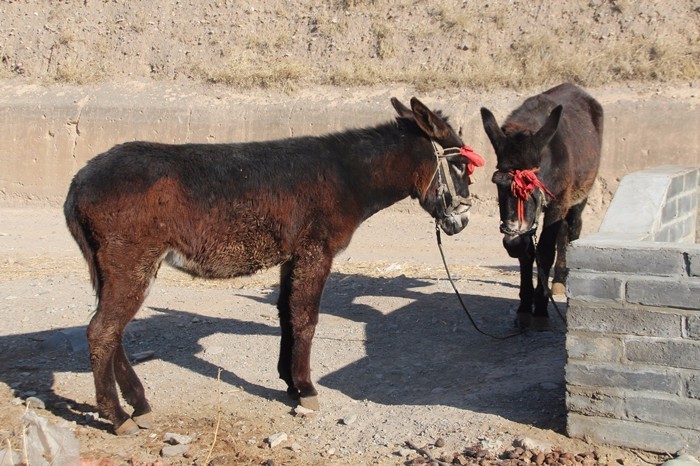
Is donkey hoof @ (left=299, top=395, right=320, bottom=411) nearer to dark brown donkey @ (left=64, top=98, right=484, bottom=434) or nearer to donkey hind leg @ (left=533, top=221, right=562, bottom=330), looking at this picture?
dark brown donkey @ (left=64, top=98, right=484, bottom=434)

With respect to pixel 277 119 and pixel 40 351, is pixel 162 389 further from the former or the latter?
pixel 277 119

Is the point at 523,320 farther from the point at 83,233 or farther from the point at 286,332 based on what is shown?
the point at 83,233

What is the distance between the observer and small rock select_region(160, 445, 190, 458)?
527cm

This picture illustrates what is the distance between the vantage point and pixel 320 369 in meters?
6.90

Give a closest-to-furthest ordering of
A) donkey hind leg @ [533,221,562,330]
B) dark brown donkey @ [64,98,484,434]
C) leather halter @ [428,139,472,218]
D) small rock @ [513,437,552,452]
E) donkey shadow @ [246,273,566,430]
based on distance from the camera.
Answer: small rock @ [513,437,552,452] → dark brown donkey @ [64,98,484,434] → donkey shadow @ [246,273,566,430] → leather halter @ [428,139,472,218] → donkey hind leg @ [533,221,562,330]

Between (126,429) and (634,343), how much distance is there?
3232mm

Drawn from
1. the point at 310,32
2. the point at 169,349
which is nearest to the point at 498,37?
the point at 310,32

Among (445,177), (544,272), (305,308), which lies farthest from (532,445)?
(544,272)

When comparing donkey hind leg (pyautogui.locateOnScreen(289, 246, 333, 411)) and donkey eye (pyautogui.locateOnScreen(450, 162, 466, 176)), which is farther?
donkey eye (pyautogui.locateOnScreen(450, 162, 466, 176))

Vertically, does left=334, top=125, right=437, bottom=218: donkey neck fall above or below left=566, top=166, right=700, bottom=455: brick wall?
above

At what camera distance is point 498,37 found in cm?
1828

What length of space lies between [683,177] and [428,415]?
336cm

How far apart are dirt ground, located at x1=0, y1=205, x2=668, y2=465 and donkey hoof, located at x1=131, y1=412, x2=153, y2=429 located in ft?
0.22

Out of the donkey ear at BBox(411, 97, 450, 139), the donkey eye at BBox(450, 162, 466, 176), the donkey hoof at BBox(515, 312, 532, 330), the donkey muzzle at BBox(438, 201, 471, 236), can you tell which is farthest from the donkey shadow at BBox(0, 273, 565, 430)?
the donkey ear at BBox(411, 97, 450, 139)
